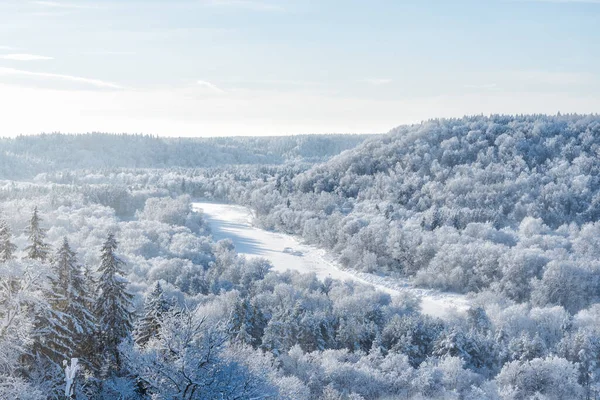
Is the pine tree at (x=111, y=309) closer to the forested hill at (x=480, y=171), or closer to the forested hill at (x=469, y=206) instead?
the forested hill at (x=469, y=206)

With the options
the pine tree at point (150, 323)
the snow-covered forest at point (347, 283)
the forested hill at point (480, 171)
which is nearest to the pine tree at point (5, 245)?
the snow-covered forest at point (347, 283)

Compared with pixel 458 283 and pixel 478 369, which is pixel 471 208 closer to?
pixel 458 283

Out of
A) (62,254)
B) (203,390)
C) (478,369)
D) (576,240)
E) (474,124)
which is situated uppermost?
(474,124)

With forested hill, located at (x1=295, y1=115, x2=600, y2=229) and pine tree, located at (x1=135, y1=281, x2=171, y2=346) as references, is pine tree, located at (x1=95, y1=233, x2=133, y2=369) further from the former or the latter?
forested hill, located at (x1=295, y1=115, x2=600, y2=229)

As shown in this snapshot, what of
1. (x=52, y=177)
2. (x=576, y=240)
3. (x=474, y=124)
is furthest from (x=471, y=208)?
(x=52, y=177)

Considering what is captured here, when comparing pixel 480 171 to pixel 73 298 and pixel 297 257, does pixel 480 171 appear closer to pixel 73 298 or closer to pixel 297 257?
pixel 297 257
